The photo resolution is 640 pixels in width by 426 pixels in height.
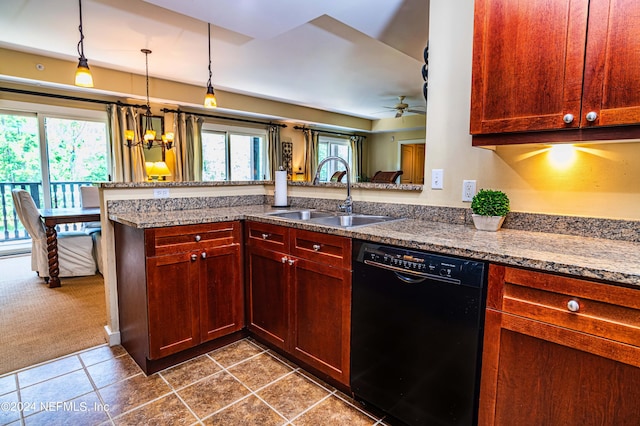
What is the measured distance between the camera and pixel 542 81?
1327mm

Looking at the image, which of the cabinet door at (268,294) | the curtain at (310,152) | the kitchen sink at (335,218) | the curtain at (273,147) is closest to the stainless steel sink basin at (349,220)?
the kitchen sink at (335,218)

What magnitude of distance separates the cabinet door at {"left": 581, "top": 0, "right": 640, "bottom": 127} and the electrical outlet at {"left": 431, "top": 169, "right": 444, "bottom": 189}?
78 cm

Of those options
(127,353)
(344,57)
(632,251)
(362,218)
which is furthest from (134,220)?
(344,57)

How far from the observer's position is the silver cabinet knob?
3.44ft

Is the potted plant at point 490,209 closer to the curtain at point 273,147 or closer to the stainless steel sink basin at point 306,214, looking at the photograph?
the stainless steel sink basin at point 306,214

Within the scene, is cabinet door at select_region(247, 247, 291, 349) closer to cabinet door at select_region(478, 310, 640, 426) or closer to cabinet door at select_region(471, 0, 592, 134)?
cabinet door at select_region(478, 310, 640, 426)

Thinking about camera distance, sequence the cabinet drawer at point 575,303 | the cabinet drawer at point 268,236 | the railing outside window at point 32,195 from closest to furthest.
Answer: the cabinet drawer at point 575,303 < the cabinet drawer at point 268,236 < the railing outside window at point 32,195

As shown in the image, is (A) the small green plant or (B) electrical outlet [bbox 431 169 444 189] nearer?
(A) the small green plant

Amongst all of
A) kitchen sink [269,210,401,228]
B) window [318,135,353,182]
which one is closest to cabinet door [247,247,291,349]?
kitchen sink [269,210,401,228]

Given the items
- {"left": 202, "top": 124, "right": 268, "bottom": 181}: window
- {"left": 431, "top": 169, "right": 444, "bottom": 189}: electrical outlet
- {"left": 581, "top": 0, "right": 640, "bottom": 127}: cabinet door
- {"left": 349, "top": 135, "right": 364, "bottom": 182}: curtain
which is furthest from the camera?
{"left": 349, "top": 135, "right": 364, "bottom": 182}: curtain

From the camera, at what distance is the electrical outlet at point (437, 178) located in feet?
6.41

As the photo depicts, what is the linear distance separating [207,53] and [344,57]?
1754 millimetres

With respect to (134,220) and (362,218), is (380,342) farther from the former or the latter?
(134,220)

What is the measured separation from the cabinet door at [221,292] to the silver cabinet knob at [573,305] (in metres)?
1.86
